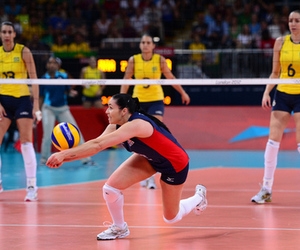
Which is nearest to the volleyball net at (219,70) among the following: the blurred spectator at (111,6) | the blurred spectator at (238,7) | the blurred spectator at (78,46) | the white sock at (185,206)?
the blurred spectator at (78,46)

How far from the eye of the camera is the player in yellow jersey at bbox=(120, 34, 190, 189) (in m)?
11.2

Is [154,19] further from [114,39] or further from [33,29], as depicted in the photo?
[33,29]

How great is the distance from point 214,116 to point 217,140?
595 mm

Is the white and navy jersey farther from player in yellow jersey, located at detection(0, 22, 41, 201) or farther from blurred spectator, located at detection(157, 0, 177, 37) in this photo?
blurred spectator, located at detection(157, 0, 177, 37)

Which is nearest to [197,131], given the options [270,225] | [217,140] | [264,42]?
[217,140]

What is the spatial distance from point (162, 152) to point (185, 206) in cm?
83

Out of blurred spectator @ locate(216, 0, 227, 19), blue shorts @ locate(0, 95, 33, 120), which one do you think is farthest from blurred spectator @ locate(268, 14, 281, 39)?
blue shorts @ locate(0, 95, 33, 120)

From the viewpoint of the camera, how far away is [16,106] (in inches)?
392

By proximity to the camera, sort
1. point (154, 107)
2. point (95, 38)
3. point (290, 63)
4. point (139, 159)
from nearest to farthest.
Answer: point (139, 159) → point (290, 63) → point (154, 107) → point (95, 38)

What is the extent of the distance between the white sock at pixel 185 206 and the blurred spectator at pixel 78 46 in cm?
1257

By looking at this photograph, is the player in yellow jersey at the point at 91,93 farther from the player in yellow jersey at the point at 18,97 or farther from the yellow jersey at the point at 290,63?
the yellow jersey at the point at 290,63

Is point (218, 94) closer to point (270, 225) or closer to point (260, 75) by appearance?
point (260, 75)

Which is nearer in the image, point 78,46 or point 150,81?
point 150,81

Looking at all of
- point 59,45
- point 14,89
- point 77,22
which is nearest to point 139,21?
point 77,22
